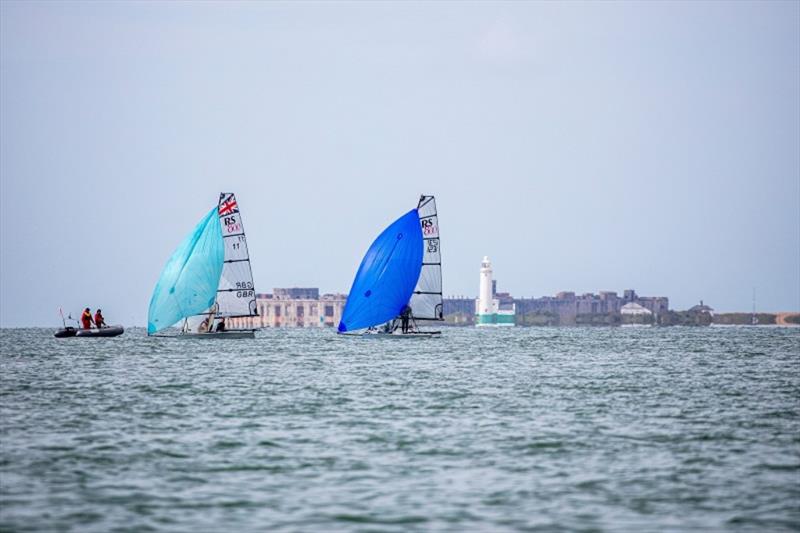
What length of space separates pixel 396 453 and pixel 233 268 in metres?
59.0

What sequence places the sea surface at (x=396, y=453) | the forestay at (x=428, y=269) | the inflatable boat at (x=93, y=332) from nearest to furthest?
1. the sea surface at (x=396, y=453)
2. the forestay at (x=428, y=269)
3. the inflatable boat at (x=93, y=332)

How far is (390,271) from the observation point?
3359 inches

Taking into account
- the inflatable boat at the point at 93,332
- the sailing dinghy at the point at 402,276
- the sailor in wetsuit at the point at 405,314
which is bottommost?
the inflatable boat at the point at 93,332

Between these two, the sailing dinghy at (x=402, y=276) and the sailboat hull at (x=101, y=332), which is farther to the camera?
the sailboat hull at (x=101, y=332)

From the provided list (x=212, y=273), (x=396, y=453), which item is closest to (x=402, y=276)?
(x=212, y=273)

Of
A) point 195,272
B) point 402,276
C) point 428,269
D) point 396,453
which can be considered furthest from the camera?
point 428,269

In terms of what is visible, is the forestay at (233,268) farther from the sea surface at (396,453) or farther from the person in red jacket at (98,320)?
the sea surface at (396,453)

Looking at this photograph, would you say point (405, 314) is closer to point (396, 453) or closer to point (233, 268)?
point (233, 268)

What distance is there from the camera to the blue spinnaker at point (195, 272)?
8438 cm

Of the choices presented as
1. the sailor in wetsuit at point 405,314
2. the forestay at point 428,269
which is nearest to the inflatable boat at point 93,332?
the sailor in wetsuit at point 405,314

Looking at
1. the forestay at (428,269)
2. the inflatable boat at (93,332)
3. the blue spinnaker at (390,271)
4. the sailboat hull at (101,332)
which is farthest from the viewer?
the inflatable boat at (93,332)

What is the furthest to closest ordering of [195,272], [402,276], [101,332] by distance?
[101,332] → [402,276] → [195,272]

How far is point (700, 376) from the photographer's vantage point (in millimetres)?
55469

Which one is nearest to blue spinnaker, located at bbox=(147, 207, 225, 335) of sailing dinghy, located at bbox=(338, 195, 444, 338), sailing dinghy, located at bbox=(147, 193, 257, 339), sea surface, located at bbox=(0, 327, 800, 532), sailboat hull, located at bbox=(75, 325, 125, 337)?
sailing dinghy, located at bbox=(147, 193, 257, 339)
